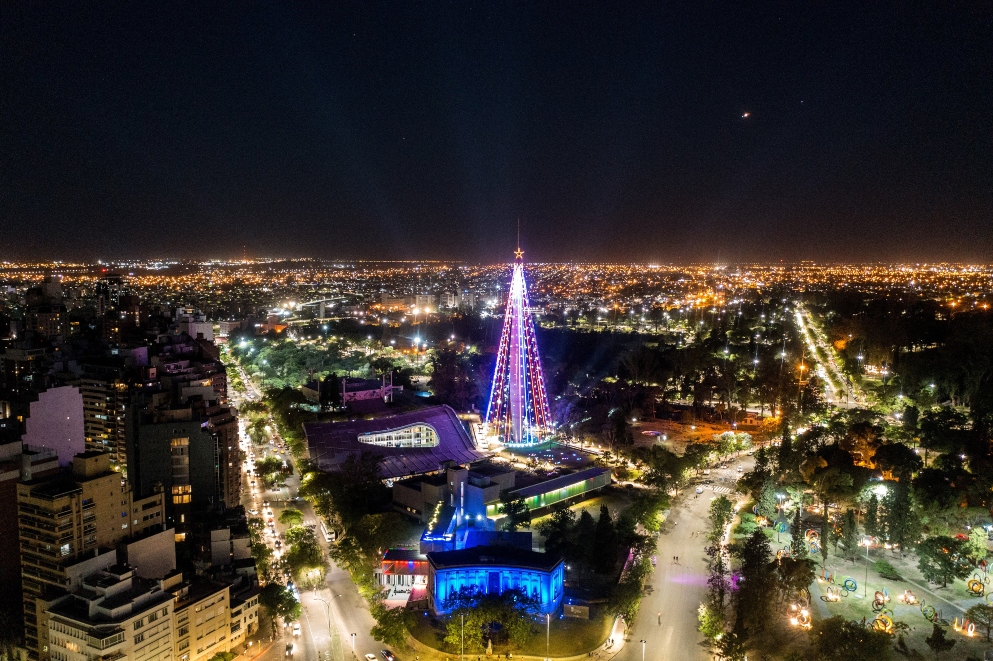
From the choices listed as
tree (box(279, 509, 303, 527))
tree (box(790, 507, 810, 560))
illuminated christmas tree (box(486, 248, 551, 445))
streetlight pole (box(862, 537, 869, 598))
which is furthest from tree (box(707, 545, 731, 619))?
tree (box(279, 509, 303, 527))

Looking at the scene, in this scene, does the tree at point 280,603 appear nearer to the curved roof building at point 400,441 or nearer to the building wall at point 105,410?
the curved roof building at point 400,441

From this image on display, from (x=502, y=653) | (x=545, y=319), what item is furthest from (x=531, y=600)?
(x=545, y=319)

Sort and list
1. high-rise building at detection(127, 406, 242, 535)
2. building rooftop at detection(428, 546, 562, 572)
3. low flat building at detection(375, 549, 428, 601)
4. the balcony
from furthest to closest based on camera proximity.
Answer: high-rise building at detection(127, 406, 242, 535), low flat building at detection(375, 549, 428, 601), building rooftop at detection(428, 546, 562, 572), the balcony

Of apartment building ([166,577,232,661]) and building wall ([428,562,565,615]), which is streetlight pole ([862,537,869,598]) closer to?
building wall ([428,562,565,615])

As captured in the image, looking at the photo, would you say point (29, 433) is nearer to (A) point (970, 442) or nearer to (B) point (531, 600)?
(B) point (531, 600)

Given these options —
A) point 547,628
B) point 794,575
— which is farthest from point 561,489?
point 794,575

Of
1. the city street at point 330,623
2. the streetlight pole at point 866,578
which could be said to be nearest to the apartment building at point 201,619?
the city street at point 330,623
